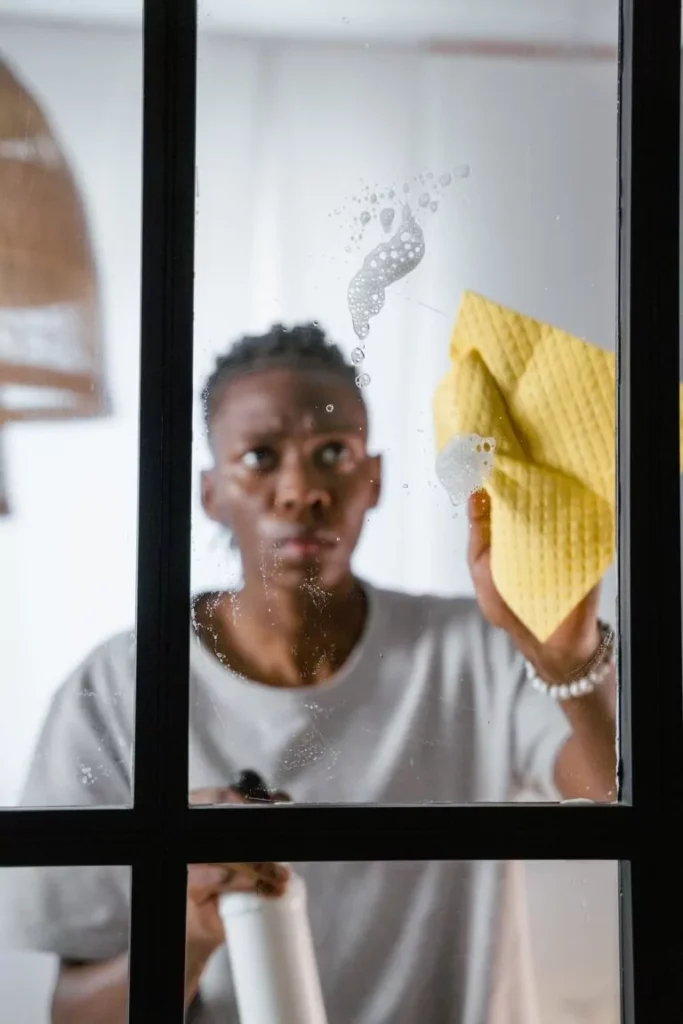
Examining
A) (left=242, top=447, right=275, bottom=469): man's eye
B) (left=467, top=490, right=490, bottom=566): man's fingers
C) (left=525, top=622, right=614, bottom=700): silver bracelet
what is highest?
(left=242, top=447, right=275, bottom=469): man's eye

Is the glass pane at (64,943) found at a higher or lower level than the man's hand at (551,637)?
lower

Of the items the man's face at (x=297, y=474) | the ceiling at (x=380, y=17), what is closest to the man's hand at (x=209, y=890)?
the man's face at (x=297, y=474)

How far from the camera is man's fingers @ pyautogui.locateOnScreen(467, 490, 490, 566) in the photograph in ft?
3.38

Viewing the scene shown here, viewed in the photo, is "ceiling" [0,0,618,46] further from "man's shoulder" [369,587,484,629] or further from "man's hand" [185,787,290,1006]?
"man's hand" [185,787,290,1006]

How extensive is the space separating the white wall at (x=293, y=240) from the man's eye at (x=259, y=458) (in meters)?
0.05

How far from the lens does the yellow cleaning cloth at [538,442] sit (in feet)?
3.38

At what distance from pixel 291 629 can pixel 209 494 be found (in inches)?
7.0

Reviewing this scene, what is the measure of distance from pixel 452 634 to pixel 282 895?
0.35 meters

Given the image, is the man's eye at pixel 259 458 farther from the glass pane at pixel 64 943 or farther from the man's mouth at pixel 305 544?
the glass pane at pixel 64 943

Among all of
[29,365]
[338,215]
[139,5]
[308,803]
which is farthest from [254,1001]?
[139,5]

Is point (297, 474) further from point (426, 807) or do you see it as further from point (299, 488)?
point (426, 807)

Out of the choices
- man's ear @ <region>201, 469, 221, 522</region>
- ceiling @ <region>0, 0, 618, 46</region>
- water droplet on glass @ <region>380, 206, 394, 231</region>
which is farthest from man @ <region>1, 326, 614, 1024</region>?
ceiling @ <region>0, 0, 618, 46</region>

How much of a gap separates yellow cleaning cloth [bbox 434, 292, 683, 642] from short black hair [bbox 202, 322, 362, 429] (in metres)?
0.13

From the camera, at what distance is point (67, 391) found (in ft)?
3.32
